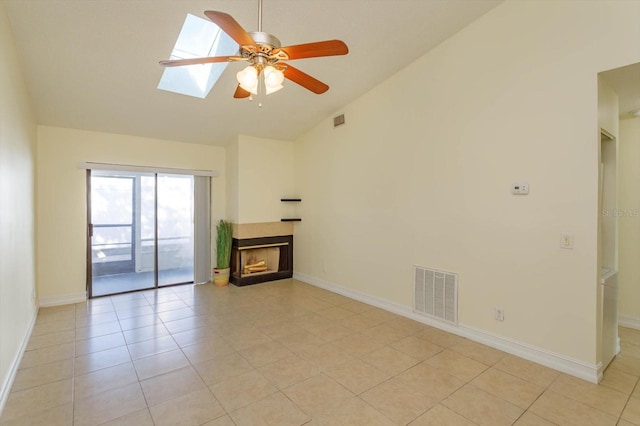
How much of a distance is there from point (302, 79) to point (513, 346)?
3120 millimetres

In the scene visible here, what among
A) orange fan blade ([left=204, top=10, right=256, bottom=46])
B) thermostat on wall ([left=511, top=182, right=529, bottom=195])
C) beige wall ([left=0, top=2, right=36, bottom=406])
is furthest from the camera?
thermostat on wall ([left=511, top=182, right=529, bottom=195])

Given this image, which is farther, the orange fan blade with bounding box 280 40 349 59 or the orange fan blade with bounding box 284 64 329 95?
the orange fan blade with bounding box 284 64 329 95

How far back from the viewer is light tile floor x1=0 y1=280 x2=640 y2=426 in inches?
85.0

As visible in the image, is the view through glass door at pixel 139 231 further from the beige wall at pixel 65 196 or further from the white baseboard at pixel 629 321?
the white baseboard at pixel 629 321

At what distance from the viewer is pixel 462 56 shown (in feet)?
11.1

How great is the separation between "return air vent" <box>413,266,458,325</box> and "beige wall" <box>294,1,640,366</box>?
0.28 feet

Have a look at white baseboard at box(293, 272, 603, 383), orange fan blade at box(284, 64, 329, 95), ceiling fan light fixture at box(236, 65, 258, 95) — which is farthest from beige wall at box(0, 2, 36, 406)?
white baseboard at box(293, 272, 603, 383)

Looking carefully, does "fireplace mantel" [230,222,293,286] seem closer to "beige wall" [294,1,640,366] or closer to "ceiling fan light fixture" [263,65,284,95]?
"beige wall" [294,1,640,366]

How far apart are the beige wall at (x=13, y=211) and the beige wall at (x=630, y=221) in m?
5.95

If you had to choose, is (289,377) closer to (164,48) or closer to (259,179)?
(164,48)

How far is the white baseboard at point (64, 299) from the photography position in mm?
4445

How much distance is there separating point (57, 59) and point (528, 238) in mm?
4935

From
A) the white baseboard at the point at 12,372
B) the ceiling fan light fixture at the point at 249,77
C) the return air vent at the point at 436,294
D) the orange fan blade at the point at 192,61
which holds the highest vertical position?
the orange fan blade at the point at 192,61

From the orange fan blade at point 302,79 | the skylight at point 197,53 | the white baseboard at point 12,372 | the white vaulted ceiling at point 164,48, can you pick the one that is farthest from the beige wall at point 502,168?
the white baseboard at point 12,372
